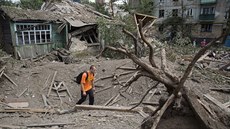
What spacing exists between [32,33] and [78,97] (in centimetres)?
1013

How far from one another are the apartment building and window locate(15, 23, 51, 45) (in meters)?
21.3

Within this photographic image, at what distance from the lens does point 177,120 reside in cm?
359

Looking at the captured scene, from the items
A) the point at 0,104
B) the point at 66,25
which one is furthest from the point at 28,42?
the point at 0,104

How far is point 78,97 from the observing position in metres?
9.98

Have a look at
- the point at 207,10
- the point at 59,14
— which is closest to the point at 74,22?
the point at 59,14

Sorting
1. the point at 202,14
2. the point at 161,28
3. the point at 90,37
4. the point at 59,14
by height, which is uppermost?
the point at 202,14

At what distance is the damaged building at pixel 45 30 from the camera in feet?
54.3

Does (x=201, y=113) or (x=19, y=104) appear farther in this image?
(x=19, y=104)

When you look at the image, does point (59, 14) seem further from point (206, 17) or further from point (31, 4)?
point (206, 17)

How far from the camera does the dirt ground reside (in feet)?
17.7

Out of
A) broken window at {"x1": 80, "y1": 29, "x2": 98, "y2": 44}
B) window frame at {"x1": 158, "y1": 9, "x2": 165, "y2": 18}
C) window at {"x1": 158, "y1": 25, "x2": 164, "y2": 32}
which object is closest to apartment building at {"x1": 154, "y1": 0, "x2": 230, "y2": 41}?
window at {"x1": 158, "y1": 25, "x2": 164, "y2": 32}

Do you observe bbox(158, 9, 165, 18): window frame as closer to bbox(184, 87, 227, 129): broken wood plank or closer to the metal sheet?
the metal sheet

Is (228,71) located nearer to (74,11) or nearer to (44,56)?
(44,56)

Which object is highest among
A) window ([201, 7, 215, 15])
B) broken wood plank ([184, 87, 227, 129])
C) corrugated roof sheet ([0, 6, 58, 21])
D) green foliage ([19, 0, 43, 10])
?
green foliage ([19, 0, 43, 10])
